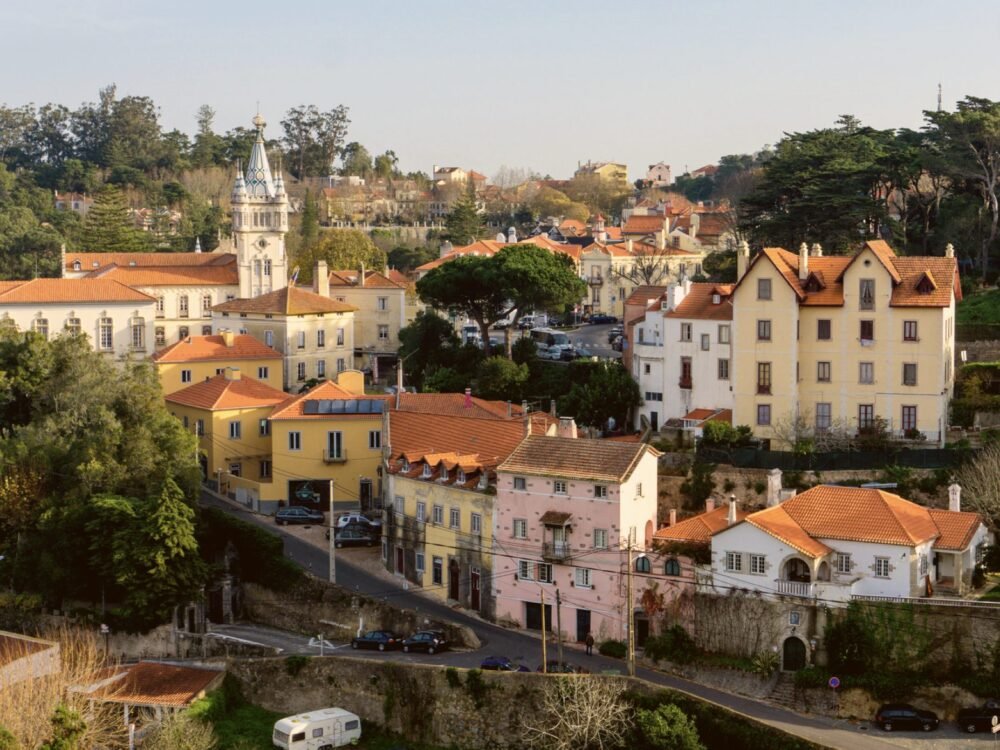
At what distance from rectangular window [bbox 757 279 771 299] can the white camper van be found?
1896 centimetres

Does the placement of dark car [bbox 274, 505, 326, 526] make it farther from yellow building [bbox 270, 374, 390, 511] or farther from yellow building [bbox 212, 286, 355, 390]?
yellow building [bbox 212, 286, 355, 390]

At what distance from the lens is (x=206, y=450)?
63.6 m

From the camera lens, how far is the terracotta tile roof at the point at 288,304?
77500 mm

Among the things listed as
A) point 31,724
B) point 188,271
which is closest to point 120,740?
point 31,724

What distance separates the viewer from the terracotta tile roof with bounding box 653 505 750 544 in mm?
48031

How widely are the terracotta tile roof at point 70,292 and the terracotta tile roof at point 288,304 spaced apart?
4618 millimetres

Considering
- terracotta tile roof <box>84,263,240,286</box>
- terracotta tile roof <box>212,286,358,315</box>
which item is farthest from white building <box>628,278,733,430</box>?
terracotta tile roof <box>84,263,240,286</box>

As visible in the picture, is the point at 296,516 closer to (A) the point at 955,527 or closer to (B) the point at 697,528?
(B) the point at 697,528

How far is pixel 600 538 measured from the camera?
4809 centimetres

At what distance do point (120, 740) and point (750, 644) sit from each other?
57.1 feet

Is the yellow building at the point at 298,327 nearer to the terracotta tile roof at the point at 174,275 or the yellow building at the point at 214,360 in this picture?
the yellow building at the point at 214,360

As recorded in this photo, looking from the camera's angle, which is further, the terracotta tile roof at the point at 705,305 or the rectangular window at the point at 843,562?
the terracotta tile roof at the point at 705,305

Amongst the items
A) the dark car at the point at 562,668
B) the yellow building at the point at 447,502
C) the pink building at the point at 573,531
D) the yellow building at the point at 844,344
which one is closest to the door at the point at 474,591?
the yellow building at the point at 447,502

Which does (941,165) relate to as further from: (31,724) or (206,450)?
(31,724)
